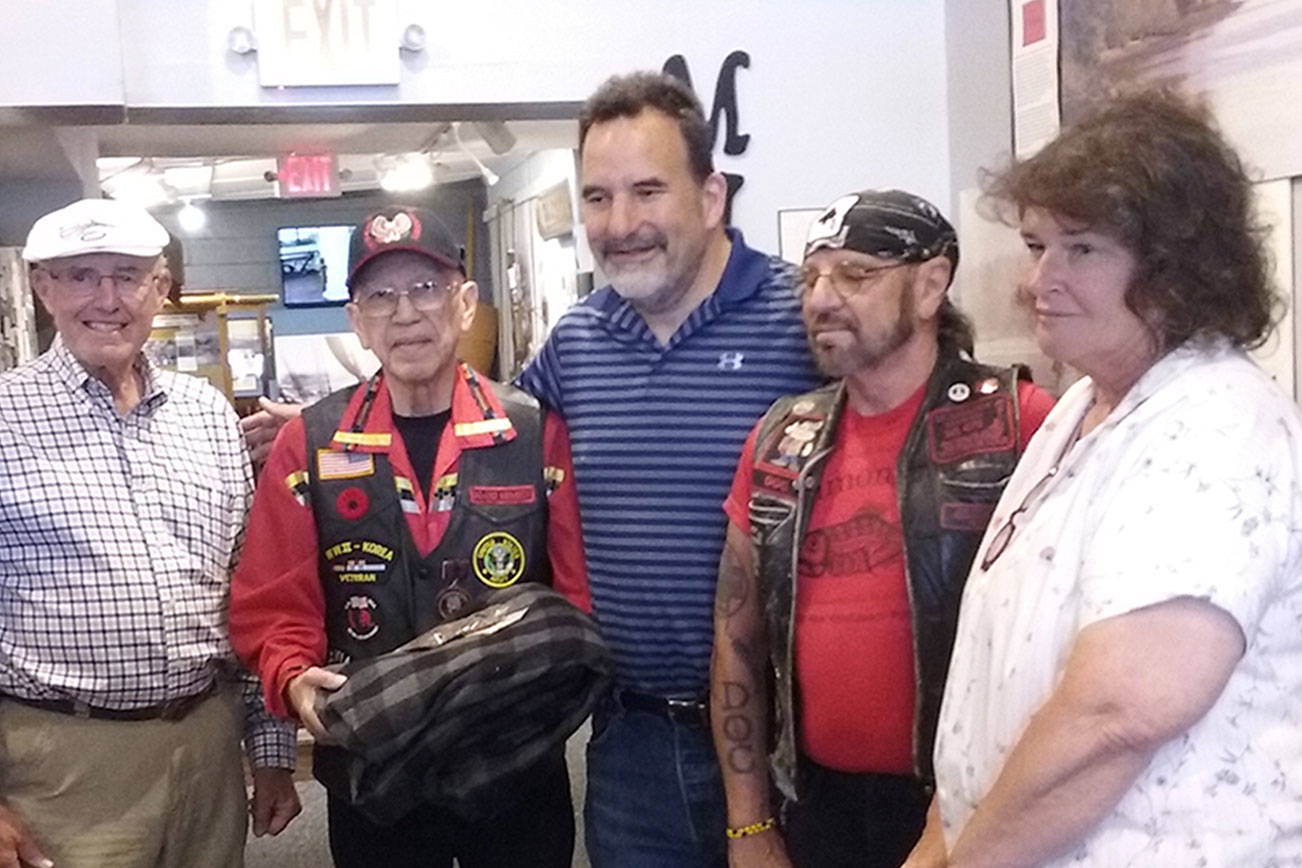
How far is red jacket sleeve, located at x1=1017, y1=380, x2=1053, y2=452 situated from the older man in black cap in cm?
72

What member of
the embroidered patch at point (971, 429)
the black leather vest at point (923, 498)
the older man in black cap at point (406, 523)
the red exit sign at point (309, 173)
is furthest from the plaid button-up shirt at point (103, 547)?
the red exit sign at point (309, 173)

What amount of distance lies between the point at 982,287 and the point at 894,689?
1.56 metres

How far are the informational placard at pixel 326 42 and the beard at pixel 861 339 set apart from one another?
1645 mm

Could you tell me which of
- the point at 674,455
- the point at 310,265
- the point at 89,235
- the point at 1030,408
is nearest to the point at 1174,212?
the point at 1030,408

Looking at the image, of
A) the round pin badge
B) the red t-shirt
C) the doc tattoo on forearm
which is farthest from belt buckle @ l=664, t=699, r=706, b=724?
the round pin badge

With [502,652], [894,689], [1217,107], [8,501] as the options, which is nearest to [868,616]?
[894,689]

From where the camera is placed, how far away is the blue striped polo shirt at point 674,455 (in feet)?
6.23

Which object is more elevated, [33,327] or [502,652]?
[33,327]

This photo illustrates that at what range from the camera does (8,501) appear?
2.06 metres

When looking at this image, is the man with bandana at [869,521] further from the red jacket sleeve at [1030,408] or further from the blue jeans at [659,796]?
the blue jeans at [659,796]

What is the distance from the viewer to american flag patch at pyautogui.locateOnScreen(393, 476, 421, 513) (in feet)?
6.30

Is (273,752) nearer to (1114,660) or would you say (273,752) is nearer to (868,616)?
(868,616)

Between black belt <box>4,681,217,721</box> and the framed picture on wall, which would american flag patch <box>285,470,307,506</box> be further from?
the framed picture on wall

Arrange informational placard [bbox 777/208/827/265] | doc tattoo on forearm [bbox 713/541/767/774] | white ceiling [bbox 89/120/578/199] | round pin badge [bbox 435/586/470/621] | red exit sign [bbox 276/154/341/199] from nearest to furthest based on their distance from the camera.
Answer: doc tattoo on forearm [bbox 713/541/767/774] → round pin badge [bbox 435/586/470/621] → informational placard [bbox 777/208/827/265] → white ceiling [bbox 89/120/578/199] → red exit sign [bbox 276/154/341/199]
